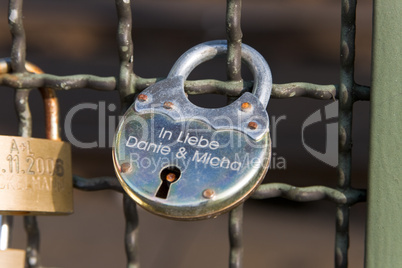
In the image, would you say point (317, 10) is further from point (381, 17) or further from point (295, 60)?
point (381, 17)

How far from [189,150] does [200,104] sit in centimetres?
203

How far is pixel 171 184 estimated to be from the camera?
86 cm

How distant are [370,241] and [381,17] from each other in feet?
0.87

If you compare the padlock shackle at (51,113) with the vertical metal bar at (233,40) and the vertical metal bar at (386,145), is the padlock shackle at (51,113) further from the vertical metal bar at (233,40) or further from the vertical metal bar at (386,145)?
the vertical metal bar at (386,145)

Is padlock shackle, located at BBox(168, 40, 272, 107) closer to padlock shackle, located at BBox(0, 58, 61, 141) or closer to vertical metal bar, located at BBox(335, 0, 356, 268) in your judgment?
vertical metal bar, located at BBox(335, 0, 356, 268)

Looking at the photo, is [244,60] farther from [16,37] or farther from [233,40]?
[16,37]

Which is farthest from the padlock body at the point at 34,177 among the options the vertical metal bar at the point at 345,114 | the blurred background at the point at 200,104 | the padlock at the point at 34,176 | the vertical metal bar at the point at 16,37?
the blurred background at the point at 200,104

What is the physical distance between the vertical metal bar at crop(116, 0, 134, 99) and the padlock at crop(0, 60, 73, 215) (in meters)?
0.13

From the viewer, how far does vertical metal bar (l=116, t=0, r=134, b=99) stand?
96 cm

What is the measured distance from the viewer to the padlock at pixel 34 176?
95 cm

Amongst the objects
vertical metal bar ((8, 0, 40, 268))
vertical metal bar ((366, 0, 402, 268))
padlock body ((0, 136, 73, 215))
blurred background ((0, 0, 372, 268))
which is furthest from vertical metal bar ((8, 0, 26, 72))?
blurred background ((0, 0, 372, 268))

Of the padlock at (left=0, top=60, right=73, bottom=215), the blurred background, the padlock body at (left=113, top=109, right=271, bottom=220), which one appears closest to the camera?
the padlock body at (left=113, top=109, right=271, bottom=220)

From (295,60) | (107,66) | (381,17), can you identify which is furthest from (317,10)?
(381,17)

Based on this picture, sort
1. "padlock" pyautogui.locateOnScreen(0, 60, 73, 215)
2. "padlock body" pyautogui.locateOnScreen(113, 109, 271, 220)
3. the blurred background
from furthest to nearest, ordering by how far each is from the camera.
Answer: the blurred background → "padlock" pyautogui.locateOnScreen(0, 60, 73, 215) → "padlock body" pyautogui.locateOnScreen(113, 109, 271, 220)
